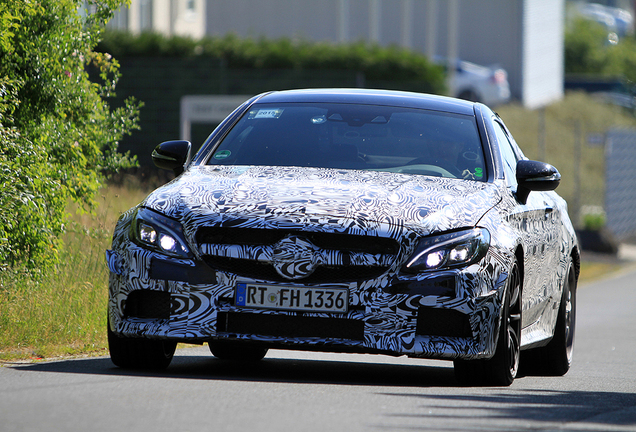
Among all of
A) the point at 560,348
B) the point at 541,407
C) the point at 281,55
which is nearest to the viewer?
the point at 541,407

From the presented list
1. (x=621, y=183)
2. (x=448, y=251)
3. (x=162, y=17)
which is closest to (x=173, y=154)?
(x=448, y=251)

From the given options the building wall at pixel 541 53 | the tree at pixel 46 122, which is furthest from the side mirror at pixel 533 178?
the building wall at pixel 541 53

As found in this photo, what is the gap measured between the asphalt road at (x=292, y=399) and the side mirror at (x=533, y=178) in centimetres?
114

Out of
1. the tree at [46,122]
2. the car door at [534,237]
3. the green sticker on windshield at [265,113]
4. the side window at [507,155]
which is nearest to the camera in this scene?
the car door at [534,237]

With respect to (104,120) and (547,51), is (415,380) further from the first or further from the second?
(547,51)

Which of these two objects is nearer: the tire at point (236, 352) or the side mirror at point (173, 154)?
the side mirror at point (173, 154)

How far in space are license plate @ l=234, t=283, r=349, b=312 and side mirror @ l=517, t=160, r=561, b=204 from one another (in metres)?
1.68

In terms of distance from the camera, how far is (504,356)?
673cm

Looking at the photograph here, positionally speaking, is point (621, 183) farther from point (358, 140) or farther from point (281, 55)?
point (358, 140)

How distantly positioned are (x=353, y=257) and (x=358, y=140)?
4.66ft

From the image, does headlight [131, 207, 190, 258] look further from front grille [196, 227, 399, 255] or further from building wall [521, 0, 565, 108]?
building wall [521, 0, 565, 108]

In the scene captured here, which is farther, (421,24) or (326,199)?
(421,24)

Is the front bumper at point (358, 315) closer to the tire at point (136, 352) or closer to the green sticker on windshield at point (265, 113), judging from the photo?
the tire at point (136, 352)

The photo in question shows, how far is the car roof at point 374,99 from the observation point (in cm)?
792
